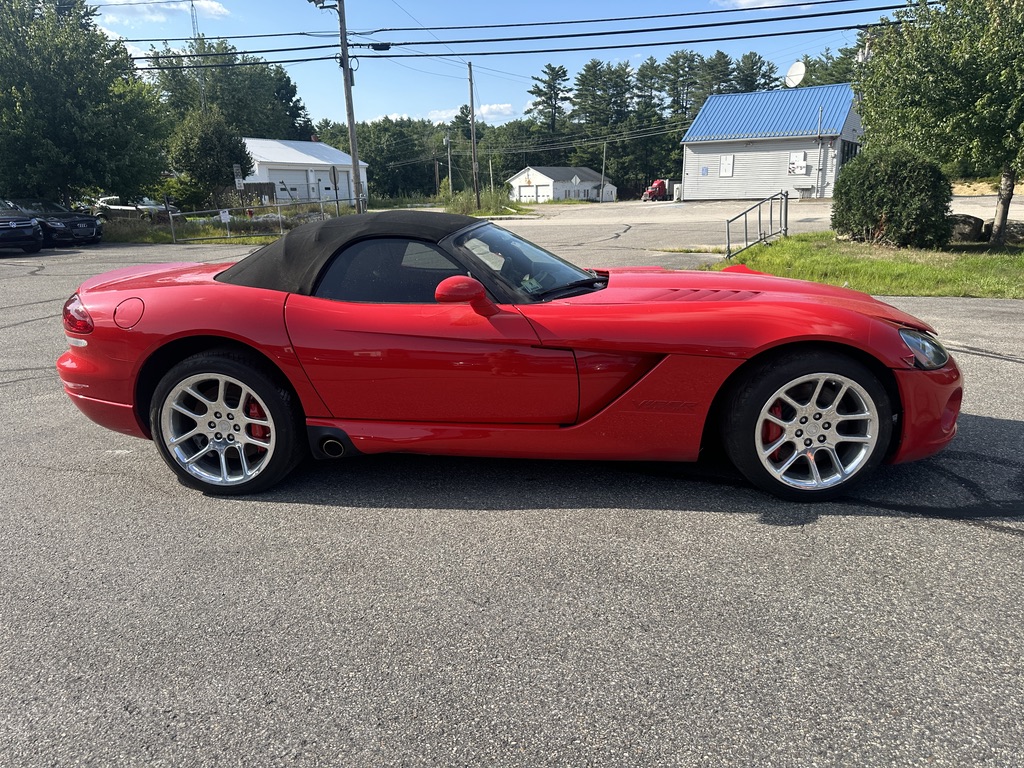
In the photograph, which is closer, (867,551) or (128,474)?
(867,551)

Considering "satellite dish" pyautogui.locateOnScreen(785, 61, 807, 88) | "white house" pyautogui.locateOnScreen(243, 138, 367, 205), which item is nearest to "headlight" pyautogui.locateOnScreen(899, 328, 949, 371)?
"satellite dish" pyautogui.locateOnScreen(785, 61, 807, 88)

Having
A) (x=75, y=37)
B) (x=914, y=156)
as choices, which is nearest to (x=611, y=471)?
(x=914, y=156)

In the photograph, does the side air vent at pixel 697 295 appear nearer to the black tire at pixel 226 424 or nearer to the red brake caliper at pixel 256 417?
the black tire at pixel 226 424

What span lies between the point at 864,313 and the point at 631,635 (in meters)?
1.95

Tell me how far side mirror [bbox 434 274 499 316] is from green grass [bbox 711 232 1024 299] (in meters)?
7.68

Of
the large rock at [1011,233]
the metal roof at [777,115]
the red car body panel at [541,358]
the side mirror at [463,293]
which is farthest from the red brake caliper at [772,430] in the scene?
the metal roof at [777,115]

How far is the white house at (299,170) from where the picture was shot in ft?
161

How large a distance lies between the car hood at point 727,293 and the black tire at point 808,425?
391 mm

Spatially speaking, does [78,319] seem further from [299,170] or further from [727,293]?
[299,170]

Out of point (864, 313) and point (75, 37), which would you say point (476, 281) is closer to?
point (864, 313)

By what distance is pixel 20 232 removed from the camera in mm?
18734

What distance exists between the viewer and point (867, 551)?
2928mm

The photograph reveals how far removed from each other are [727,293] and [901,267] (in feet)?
28.3

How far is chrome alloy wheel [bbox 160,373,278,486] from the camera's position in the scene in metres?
3.60
